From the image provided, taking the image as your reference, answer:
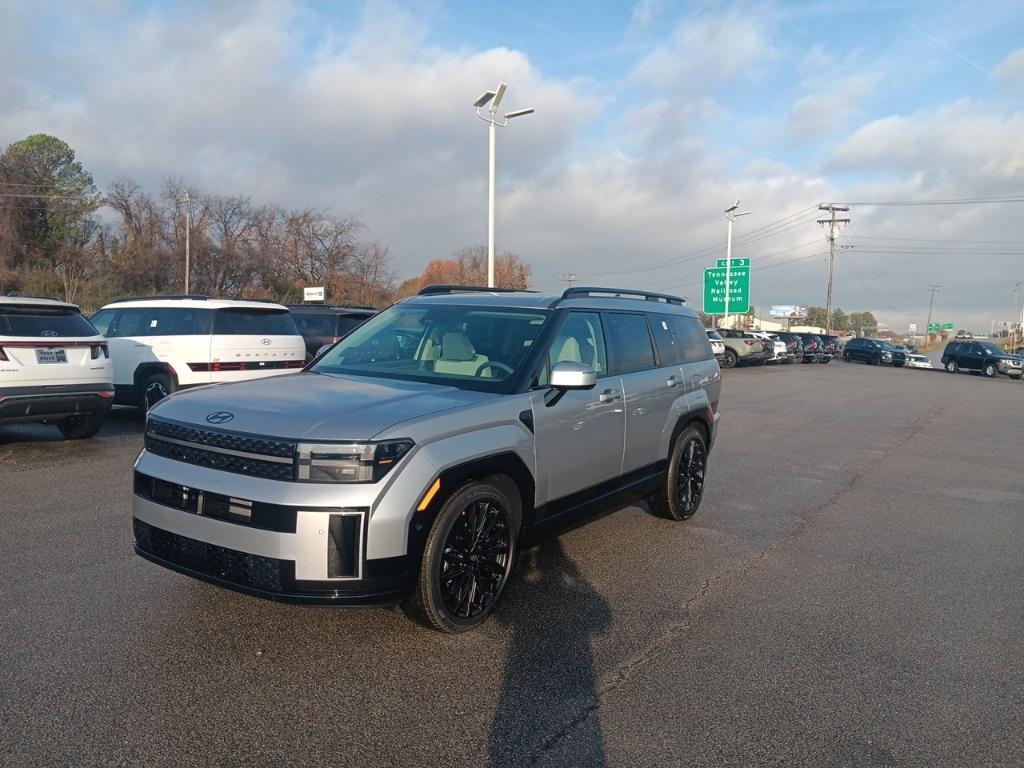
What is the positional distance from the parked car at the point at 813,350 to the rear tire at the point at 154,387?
38.1m

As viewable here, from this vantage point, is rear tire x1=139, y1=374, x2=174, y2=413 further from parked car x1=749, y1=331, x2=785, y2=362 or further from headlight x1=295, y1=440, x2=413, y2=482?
parked car x1=749, y1=331, x2=785, y2=362

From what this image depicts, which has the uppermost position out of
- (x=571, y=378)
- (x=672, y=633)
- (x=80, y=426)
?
(x=571, y=378)

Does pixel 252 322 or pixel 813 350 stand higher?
pixel 252 322

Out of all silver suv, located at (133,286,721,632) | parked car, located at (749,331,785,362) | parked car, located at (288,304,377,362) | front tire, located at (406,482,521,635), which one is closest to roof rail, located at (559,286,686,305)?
silver suv, located at (133,286,721,632)

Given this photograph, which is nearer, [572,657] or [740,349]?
[572,657]

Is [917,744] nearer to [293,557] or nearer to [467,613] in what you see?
[467,613]

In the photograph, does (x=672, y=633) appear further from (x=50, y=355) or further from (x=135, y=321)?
(x=135, y=321)

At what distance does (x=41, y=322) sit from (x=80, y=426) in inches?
61.3

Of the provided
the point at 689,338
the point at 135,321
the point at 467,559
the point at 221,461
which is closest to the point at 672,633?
the point at 467,559

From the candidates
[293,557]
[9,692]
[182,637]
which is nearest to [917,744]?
[293,557]

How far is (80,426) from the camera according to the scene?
9820mm

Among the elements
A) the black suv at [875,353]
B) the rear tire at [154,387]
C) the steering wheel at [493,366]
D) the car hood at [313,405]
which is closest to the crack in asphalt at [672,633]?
the car hood at [313,405]

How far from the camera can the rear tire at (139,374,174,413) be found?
11.0m

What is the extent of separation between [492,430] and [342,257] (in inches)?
2165
